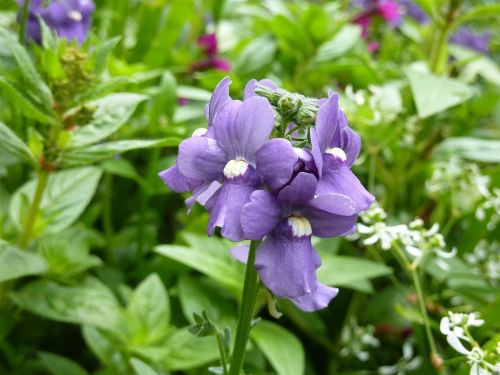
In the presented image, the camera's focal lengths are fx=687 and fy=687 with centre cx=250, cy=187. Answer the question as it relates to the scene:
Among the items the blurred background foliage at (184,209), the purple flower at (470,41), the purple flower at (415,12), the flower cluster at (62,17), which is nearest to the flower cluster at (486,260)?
the blurred background foliage at (184,209)

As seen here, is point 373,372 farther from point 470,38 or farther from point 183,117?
point 470,38

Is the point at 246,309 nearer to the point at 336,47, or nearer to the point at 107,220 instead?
the point at 107,220

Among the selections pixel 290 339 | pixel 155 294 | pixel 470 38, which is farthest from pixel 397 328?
pixel 470 38

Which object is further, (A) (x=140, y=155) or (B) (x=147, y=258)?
(A) (x=140, y=155)

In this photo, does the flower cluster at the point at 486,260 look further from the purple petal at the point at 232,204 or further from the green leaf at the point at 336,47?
the purple petal at the point at 232,204

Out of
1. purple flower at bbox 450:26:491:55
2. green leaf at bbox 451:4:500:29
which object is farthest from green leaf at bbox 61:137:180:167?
purple flower at bbox 450:26:491:55

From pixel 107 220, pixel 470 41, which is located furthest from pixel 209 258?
pixel 470 41

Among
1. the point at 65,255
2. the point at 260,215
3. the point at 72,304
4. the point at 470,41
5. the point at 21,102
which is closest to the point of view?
the point at 260,215

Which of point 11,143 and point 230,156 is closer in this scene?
point 230,156
